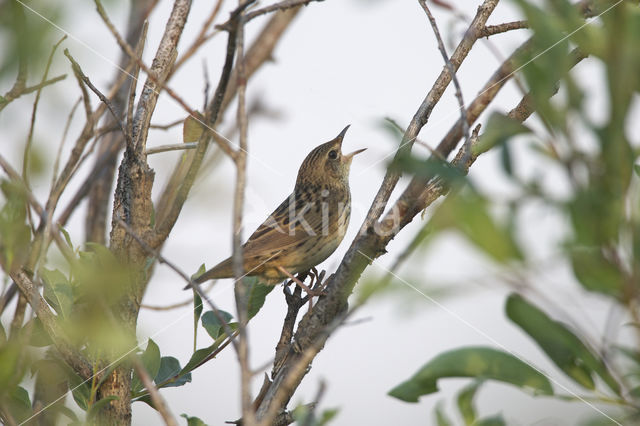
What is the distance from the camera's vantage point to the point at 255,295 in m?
2.96

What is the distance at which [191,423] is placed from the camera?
227 cm

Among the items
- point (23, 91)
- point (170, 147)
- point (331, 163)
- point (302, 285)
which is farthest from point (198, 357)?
point (331, 163)

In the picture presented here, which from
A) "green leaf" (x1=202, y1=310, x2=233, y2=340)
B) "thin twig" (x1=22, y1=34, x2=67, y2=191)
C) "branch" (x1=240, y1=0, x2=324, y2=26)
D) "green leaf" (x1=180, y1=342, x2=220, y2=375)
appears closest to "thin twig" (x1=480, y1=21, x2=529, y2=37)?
"branch" (x1=240, y1=0, x2=324, y2=26)

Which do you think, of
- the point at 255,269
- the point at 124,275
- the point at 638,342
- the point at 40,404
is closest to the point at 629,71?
the point at 638,342

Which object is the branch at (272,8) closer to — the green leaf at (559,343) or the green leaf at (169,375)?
the green leaf at (559,343)

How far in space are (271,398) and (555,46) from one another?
1.61 metres

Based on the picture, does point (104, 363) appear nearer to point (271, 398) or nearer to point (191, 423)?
point (191, 423)

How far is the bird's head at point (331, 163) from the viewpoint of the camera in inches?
231

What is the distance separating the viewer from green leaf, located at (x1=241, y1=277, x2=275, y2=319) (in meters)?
2.88

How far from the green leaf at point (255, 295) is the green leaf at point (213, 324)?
0.11 metres

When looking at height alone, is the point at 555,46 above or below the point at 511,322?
above

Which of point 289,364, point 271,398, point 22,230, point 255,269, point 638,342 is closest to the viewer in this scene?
point 638,342

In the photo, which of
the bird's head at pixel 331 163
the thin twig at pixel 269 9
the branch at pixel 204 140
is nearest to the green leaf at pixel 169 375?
the branch at pixel 204 140

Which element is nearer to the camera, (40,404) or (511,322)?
(511,322)
